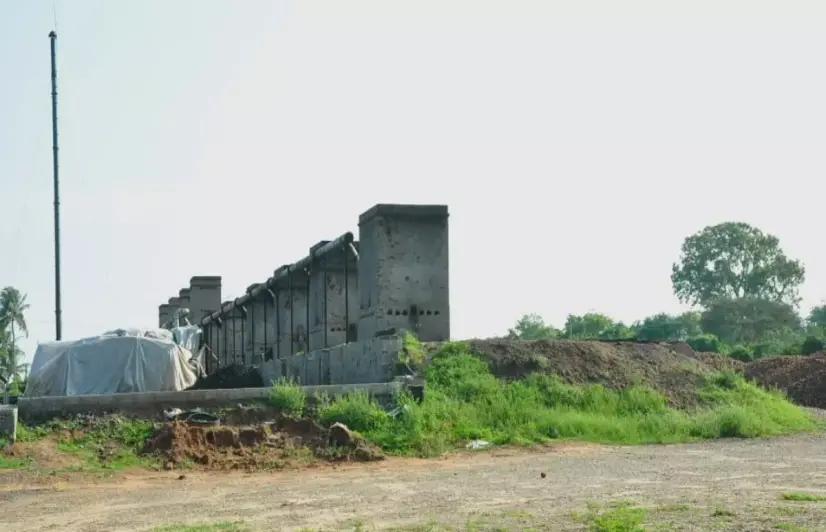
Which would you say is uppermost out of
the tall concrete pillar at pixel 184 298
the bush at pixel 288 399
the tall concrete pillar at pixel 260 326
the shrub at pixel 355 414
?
the tall concrete pillar at pixel 184 298

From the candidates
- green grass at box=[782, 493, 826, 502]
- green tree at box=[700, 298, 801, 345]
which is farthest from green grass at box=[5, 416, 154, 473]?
green tree at box=[700, 298, 801, 345]

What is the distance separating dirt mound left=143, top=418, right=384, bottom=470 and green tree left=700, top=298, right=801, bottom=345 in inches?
2292

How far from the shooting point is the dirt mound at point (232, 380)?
23.7 meters

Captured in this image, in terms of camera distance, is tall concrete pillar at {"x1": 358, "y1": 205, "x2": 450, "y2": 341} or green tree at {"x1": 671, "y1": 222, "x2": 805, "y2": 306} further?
green tree at {"x1": 671, "y1": 222, "x2": 805, "y2": 306}

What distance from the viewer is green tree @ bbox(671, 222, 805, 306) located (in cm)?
7512

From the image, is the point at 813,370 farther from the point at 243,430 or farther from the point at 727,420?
the point at 243,430

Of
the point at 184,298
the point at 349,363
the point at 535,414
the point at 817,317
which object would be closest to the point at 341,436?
the point at 535,414

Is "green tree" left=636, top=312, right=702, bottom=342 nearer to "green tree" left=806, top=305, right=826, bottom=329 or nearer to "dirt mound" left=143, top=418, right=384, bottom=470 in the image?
"green tree" left=806, top=305, right=826, bottom=329

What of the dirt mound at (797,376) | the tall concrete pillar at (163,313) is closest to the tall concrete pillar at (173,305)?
the tall concrete pillar at (163,313)

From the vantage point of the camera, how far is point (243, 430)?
13.9 metres

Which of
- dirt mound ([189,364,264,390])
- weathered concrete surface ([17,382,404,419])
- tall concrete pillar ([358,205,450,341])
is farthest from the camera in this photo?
dirt mound ([189,364,264,390])

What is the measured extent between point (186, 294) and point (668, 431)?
109ft

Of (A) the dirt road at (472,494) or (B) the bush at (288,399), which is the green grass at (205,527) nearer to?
(A) the dirt road at (472,494)

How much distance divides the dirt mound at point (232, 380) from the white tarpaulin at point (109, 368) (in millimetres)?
998
